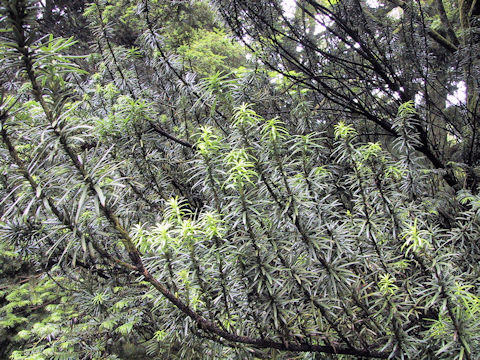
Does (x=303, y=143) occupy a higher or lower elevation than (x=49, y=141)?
higher

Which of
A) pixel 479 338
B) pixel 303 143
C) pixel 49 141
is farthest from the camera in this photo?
pixel 303 143

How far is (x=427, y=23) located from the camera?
3.22 meters

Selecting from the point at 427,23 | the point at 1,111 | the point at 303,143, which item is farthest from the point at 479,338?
the point at 427,23

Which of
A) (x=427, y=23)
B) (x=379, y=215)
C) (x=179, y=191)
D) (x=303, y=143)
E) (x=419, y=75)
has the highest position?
(x=427, y=23)

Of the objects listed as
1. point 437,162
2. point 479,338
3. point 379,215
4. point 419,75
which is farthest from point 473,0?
point 479,338

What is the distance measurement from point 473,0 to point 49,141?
4158mm

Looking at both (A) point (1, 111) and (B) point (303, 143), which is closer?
(A) point (1, 111)

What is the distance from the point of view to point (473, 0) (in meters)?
3.15

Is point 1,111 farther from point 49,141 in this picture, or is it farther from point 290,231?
point 290,231

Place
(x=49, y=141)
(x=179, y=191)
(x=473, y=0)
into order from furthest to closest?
1. (x=473, y=0)
2. (x=179, y=191)
3. (x=49, y=141)

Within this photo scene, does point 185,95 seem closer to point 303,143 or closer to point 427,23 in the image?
point 303,143

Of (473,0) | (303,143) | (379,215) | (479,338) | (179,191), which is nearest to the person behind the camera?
(479,338)

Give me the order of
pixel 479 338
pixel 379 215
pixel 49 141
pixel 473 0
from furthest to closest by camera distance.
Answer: pixel 473 0 → pixel 379 215 → pixel 479 338 → pixel 49 141

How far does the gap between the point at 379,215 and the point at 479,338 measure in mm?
665
